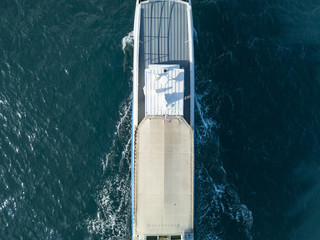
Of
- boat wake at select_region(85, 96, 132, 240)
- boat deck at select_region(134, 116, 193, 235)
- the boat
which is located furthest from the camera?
boat wake at select_region(85, 96, 132, 240)

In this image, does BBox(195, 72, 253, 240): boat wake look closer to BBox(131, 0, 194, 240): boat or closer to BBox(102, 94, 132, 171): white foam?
BBox(131, 0, 194, 240): boat

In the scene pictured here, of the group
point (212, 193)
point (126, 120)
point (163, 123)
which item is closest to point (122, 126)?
point (126, 120)

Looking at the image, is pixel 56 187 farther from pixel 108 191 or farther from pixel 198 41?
pixel 198 41

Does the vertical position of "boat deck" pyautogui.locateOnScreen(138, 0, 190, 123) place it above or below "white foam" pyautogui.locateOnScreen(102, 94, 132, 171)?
above

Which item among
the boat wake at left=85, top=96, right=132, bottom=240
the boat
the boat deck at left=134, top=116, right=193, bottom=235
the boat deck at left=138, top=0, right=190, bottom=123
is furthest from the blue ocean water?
the boat deck at left=134, top=116, right=193, bottom=235

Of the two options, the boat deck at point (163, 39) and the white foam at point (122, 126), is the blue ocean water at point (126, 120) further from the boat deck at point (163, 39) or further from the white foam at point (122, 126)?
the boat deck at point (163, 39)

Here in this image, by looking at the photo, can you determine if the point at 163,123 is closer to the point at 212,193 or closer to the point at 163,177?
the point at 163,177

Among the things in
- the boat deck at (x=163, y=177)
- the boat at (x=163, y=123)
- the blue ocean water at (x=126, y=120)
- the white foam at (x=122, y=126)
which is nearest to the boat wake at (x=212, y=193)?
the blue ocean water at (x=126, y=120)
